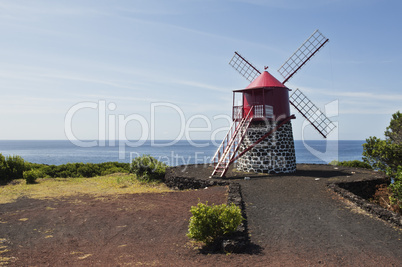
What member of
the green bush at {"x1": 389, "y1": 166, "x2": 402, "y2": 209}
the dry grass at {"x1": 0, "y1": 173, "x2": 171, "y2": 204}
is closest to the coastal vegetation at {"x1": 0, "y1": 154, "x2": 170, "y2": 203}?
the dry grass at {"x1": 0, "y1": 173, "x2": 171, "y2": 204}

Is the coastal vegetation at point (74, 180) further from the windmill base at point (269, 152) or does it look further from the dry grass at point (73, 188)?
the windmill base at point (269, 152)

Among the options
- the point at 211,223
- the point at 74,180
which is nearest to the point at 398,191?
the point at 211,223

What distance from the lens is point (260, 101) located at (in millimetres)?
19141

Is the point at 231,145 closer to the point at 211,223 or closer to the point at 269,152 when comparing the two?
the point at 269,152

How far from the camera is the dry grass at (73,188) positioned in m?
16.0

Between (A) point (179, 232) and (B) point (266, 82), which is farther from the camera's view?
(B) point (266, 82)

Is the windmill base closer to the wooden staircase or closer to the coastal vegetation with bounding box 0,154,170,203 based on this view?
the wooden staircase

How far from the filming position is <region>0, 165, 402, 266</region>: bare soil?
23.1 feet

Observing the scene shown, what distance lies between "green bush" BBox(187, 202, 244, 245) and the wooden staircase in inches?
380

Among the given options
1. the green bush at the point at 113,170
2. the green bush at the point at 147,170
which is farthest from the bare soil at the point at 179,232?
the green bush at the point at 113,170

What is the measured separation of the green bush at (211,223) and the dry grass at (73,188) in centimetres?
938

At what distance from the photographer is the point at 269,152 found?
18766mm

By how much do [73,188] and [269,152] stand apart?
42.0 feet

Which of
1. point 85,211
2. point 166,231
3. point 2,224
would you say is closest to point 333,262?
point 166,231
